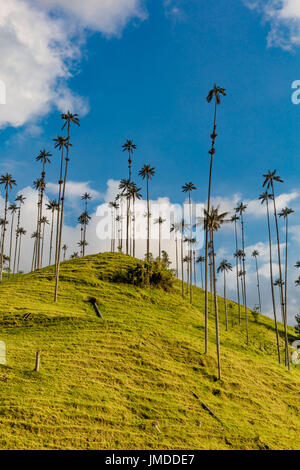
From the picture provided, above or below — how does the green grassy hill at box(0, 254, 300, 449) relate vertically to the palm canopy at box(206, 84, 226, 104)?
below

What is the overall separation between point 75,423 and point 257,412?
73.9ft

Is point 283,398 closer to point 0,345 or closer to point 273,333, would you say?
point 0,345

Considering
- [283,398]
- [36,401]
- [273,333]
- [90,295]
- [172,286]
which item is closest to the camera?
[36,401]

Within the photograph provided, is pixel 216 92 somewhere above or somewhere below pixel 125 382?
above

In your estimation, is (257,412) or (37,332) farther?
(37,332)

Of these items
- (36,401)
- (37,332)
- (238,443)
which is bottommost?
(238,443)

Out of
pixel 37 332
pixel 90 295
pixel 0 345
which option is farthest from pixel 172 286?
pixel 0 345

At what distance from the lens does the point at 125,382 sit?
34719 millimetres

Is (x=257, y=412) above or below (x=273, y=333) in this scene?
below

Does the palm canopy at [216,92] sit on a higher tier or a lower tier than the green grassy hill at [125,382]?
higher

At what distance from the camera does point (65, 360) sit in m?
35.3

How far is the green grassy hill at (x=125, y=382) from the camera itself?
26.6 m

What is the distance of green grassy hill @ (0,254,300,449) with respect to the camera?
2658 cm
